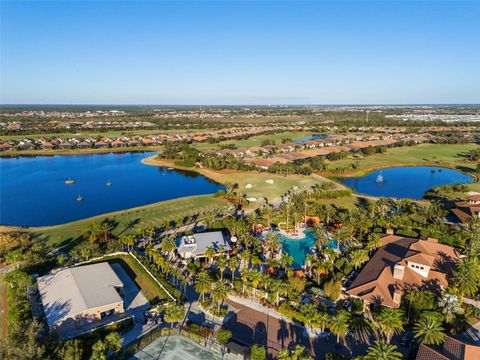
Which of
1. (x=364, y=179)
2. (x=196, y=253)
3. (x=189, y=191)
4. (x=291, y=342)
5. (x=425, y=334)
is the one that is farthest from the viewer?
(x=364, y=179)

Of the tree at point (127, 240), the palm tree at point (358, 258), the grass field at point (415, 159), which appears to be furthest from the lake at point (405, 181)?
the tree at point (127, 240)

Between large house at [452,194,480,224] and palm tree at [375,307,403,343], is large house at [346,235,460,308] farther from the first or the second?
large house at [452,194,480,224]

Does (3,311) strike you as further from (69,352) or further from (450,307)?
(450,307)

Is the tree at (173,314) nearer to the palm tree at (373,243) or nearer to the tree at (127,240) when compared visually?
the tree at (127,240)

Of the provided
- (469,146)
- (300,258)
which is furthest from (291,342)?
(469,146)

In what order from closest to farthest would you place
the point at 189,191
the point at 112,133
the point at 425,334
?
the point at 425,334, the point at 189,191, the point at 112,133

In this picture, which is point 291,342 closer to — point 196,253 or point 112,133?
point 196,253
